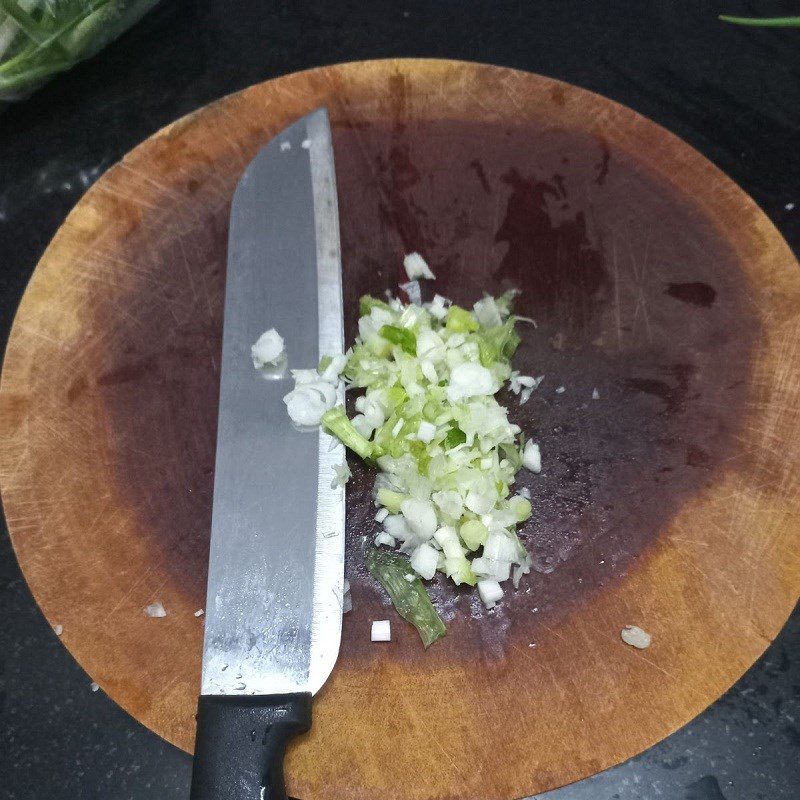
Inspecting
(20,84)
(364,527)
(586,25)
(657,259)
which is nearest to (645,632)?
(364,527)

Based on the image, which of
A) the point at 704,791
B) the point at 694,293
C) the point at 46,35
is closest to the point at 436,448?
the point at 694,293

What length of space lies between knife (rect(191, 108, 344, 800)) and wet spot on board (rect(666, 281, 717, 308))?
1.76 ft

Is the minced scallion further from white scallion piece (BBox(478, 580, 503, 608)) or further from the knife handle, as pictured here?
the knife handle

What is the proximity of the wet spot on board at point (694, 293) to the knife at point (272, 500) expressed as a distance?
535 millimetres

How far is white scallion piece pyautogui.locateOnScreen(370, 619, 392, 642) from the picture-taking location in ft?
3.39

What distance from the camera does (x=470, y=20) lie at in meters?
1.73

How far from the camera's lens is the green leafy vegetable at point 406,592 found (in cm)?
103

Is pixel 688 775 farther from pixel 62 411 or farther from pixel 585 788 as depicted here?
pixel 62 411

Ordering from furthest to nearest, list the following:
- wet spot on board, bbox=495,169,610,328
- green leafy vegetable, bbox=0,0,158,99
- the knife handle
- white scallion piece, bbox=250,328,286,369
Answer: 1. green leafy vegetable, bbox=0,0,158,99
2. wet spot on board, bbox=495,169,610,328
3. white scallion piece, bbox=250,328,286,369
4. the knife handle

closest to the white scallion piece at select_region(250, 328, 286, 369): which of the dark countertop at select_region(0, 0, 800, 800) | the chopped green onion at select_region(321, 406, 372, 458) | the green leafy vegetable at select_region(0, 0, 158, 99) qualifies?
the chopped green onion at select_region(321, 406, 372, 458)

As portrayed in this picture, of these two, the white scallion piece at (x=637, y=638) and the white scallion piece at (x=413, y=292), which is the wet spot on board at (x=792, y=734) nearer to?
the white scallion piece at (x=637, y=638)

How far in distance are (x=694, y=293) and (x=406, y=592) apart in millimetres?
657

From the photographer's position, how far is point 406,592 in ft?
3.45

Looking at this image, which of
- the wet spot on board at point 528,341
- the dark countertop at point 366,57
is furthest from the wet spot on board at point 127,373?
the dark countertop at point 366,57
